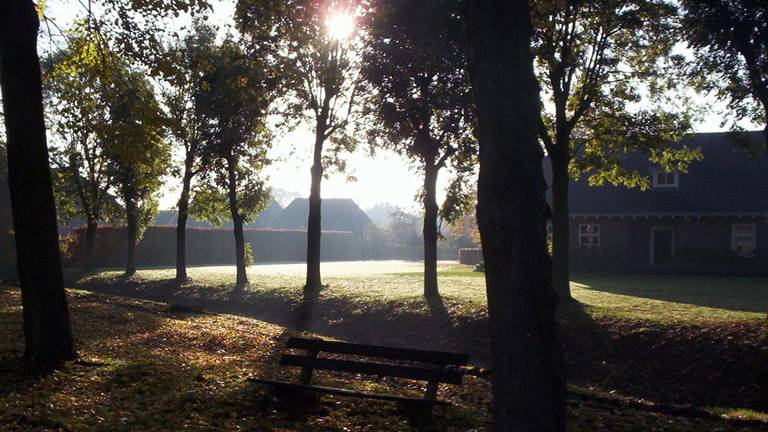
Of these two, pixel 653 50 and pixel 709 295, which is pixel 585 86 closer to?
pixel 653 50

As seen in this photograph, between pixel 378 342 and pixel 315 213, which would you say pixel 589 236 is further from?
pixel 378 342

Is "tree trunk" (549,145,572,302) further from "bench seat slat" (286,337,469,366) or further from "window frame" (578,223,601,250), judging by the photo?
"window frame" (578,223,601,250)

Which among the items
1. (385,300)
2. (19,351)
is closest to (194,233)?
(385,300)

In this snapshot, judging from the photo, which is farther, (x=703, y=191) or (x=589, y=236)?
(x=589, y=236)

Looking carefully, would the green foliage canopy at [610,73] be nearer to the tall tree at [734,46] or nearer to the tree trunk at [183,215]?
the tall tree at [734,46]

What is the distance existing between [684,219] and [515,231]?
1298 inches

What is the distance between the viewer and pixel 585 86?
756 inches

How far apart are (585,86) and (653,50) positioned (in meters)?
2.04

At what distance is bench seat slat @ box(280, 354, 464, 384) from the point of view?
8.18 meters

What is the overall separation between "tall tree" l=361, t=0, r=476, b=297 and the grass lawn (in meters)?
3.34

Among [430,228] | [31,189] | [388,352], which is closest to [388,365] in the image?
[388,352]

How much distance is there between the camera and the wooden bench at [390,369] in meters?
8.12

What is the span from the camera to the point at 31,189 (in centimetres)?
962

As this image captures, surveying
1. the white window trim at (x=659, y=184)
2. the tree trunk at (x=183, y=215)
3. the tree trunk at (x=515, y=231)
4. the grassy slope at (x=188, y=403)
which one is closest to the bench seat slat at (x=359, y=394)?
the grassy slope at (x=188, y=403)
